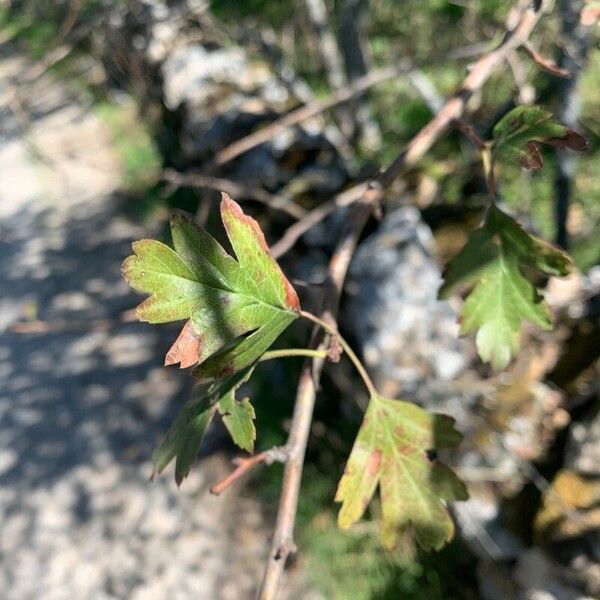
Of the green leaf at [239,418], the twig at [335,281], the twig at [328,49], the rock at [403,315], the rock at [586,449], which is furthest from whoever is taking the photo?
the twig at [328,49]

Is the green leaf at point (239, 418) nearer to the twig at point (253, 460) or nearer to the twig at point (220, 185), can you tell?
the twig at point (253, 460)

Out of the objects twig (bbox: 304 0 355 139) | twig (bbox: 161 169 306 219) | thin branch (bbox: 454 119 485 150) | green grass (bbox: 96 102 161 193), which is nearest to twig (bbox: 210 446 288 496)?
thin branch (bbox: 454 119 485 150)

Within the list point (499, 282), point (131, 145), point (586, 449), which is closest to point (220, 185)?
point (499, 282)

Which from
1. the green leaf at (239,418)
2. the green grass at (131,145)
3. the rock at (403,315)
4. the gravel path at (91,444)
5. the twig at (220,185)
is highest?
the green leaf at (239,418)

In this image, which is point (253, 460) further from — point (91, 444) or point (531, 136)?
point (91, 444)

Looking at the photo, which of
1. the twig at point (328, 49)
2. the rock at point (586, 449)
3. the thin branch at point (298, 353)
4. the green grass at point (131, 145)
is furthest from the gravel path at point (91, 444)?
the twig at point (328, 49)

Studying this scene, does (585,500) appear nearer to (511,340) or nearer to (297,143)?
(511,340)
